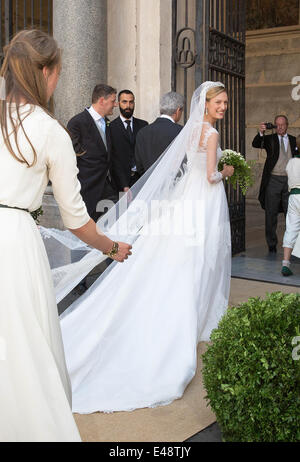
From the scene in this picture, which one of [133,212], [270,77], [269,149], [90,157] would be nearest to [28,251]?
[133,212]

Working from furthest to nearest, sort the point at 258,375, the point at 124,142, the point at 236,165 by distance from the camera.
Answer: the point at 124,142
the point at 236,165
the point at 258,375

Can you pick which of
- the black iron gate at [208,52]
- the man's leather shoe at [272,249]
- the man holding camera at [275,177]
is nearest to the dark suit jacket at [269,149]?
the man holding camera at [275,177]

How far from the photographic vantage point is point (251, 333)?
313 centimetres

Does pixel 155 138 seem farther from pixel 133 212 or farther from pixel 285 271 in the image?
pixel 285 271

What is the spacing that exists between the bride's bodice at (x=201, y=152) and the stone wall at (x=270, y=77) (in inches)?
338

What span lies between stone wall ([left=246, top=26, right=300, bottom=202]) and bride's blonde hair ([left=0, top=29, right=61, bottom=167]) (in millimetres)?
11780

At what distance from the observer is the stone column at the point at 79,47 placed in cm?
770

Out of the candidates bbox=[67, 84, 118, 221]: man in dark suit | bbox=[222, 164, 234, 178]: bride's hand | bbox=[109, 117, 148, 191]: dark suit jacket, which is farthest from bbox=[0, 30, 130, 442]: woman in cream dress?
bbox=[109, 117, 148, 191]: dark suit jacket

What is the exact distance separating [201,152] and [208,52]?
275 cm

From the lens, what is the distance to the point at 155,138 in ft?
20.6

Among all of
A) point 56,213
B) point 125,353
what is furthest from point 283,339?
point 56,213

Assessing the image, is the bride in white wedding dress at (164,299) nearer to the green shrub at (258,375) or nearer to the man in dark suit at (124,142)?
the green shrub at (258,375)

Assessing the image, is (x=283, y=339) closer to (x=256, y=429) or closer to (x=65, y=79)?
(x=256, y=429)

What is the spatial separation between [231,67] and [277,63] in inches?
235
